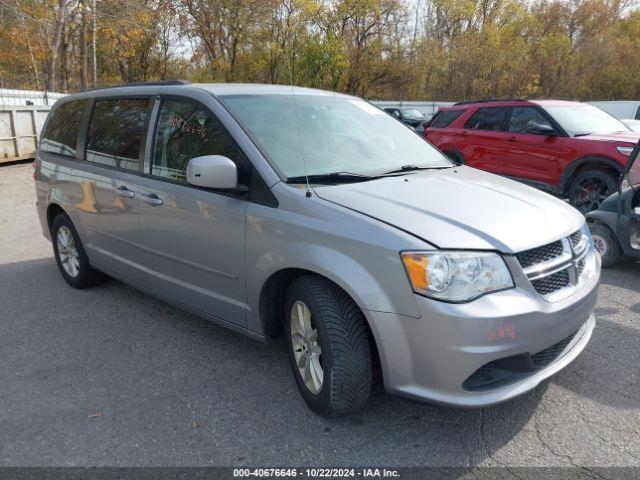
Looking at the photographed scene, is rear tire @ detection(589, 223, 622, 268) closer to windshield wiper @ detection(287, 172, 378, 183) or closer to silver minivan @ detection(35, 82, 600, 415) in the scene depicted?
silver minivan @ detection(35, 82, 600, 415)

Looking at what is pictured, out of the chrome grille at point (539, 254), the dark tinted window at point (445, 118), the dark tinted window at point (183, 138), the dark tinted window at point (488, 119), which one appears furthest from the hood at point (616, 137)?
the dark tinted window at point (183, 138)

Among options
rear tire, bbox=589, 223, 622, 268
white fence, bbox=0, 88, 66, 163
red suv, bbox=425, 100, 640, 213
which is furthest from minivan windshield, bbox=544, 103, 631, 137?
white fence, bbox=0, 88, 66, 163

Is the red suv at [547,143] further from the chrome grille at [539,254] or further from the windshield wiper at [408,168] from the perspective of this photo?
the chrome grille at [539,254]

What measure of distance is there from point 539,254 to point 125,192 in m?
2.91

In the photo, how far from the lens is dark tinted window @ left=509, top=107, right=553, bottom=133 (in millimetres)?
8656

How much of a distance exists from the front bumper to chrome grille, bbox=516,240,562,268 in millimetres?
115

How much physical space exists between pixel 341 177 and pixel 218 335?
1.65 meters

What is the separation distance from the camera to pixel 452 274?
97.1 inches

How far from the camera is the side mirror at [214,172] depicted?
10.0ft

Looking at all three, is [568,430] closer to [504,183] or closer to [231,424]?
[504,183]

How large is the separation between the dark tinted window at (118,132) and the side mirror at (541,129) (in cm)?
Answer: 645

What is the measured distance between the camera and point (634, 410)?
2982 millimetres

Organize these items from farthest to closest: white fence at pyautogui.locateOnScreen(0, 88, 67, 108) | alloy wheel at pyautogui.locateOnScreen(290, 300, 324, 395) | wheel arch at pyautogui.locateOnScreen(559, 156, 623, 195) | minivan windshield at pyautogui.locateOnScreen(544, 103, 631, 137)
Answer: white fence at pyautogui.locateOnScreen(0, 88, 67, 108), minivan windshield at pyautogui.locateOnScreen(544, 103, 631, 137), wheel arch at pyautogui.locateOnScreen(559, 156, 623, 195), alloy wheel at pyautogui.locateOnScreen(290, 300, 324, 395)

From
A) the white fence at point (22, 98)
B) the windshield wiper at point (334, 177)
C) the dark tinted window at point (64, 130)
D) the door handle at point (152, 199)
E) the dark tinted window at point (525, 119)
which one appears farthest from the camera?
the white fence at point (22, 98)
